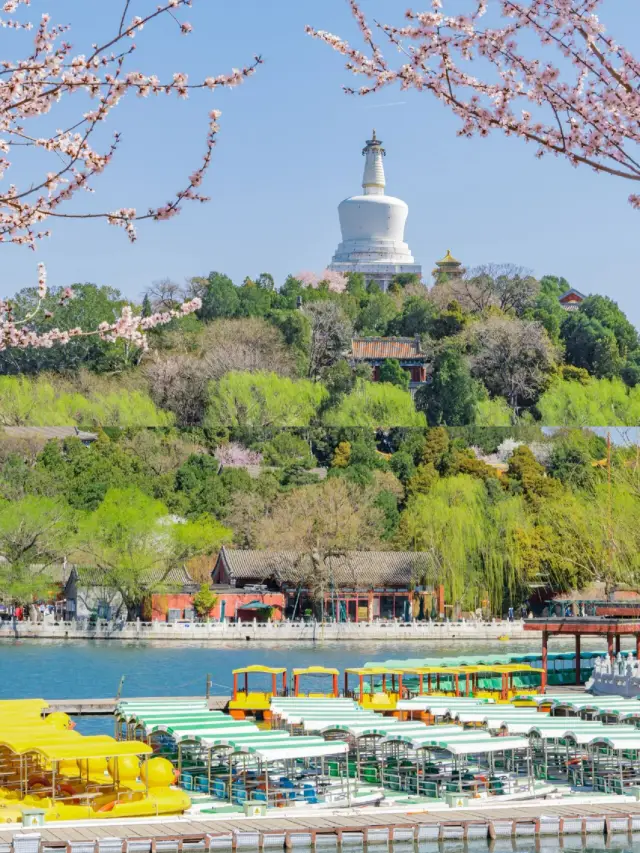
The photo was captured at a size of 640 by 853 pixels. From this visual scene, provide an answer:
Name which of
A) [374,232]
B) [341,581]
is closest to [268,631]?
[341,581]

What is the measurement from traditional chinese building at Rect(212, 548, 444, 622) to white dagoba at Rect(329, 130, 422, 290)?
234ft

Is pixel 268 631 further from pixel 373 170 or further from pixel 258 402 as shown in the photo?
pixel 373 170

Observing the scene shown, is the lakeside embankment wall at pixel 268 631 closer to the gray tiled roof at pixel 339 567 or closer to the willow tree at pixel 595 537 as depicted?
the gray tiled roof at pixel 339 567

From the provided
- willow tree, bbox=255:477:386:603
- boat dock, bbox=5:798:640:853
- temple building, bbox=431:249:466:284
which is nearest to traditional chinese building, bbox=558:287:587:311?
temple building, bbox=431:249:466:284

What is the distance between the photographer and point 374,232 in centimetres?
14475

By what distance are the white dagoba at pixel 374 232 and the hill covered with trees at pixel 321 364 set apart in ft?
74.2

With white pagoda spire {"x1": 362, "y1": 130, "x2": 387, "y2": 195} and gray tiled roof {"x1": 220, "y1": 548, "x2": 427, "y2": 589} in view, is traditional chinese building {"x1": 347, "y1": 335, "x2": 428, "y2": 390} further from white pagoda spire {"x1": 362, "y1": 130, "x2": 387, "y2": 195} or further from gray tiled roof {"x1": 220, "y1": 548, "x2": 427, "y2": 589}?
white pagoda spire {"x1": 362, "y1": 130, "x2": 387, "y2": 195}

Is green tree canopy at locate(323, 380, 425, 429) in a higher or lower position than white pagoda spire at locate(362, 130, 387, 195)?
lower

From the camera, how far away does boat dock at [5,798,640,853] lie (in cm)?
2002

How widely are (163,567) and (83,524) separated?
169 inches

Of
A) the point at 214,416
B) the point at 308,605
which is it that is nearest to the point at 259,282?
the point at 214,416

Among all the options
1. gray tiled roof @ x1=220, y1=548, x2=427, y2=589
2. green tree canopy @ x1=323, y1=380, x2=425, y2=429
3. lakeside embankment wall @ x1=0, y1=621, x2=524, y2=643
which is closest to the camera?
lakeside embankment wall @ x1=0, y1=621, x2=524, y2=643

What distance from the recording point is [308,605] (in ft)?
237

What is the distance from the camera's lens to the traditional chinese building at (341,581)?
70.8 meters
